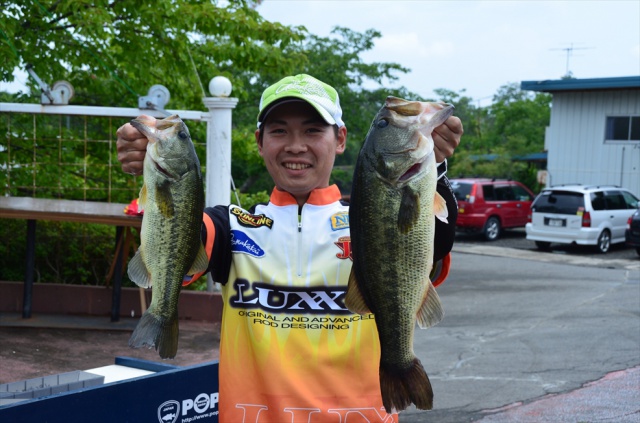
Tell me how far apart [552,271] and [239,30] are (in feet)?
30.5

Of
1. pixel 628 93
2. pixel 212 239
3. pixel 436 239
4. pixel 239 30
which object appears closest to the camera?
pixel 436 239

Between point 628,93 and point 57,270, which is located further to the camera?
point 628,93

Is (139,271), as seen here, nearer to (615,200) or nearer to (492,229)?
(615,200)

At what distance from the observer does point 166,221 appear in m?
2.47

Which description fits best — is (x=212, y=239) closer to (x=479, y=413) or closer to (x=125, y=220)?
(x=479, y=413)

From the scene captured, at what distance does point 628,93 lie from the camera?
26.6 metres

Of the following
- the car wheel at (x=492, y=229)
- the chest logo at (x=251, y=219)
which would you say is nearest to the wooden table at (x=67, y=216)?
the chest logo at (x=251, y=219)

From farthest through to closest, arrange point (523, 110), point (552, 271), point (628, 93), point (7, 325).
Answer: point (523, 110)
point (628, 93)
point (552, 271)
point (7, 325)

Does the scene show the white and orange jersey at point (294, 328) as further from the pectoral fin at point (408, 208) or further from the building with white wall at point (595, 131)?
the building with white wall at point (595, 131)

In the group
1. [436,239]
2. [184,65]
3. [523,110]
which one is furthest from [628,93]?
[436,239]

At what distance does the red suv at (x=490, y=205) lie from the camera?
2334cm

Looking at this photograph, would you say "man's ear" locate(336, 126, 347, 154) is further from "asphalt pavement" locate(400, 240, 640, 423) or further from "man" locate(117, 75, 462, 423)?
"asphalt pavement" locate(400, 240, 640, 423)

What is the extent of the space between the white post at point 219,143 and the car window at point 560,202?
1403 centimetres

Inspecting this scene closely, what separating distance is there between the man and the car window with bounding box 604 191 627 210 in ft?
65.8
